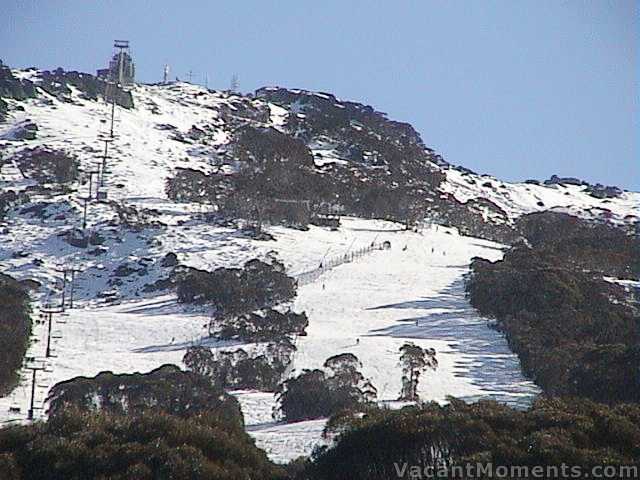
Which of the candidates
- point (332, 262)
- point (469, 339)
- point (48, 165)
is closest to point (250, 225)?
point (332, 262)

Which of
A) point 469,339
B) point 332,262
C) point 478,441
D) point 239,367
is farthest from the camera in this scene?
point 332,262

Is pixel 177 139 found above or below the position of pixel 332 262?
above

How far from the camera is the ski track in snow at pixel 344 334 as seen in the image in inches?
1154

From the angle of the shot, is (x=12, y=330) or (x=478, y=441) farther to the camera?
(x=12, y=330)

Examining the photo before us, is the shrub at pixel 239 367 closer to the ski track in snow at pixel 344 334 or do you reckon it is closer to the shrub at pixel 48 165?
the ski track in snow at pixel 344 334

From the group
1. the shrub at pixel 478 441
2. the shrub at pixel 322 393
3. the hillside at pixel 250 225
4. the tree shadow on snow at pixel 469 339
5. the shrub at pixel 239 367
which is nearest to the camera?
the shrub at pixel 478 441

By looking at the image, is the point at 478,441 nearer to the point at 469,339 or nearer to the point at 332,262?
the point at 469,339

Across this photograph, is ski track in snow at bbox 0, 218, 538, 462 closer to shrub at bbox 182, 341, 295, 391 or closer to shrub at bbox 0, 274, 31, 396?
shrub at bbox 0, 274, 31, 396

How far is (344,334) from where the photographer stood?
3912 cm

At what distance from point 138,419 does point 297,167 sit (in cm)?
6125

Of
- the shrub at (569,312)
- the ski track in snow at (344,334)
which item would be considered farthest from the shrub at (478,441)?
the shrub at (569,312)

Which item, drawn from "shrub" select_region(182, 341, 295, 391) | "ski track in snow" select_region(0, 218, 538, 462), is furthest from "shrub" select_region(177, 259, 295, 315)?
"shrub" select_region(182, 341, 295, 391)

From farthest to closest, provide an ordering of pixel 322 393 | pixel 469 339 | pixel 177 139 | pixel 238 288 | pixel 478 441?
pixel 177 139
pixel 238 288
pixel 469 339
pixel 322 393
pixel 478 441

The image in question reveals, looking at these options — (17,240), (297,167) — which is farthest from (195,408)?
(297,167)
